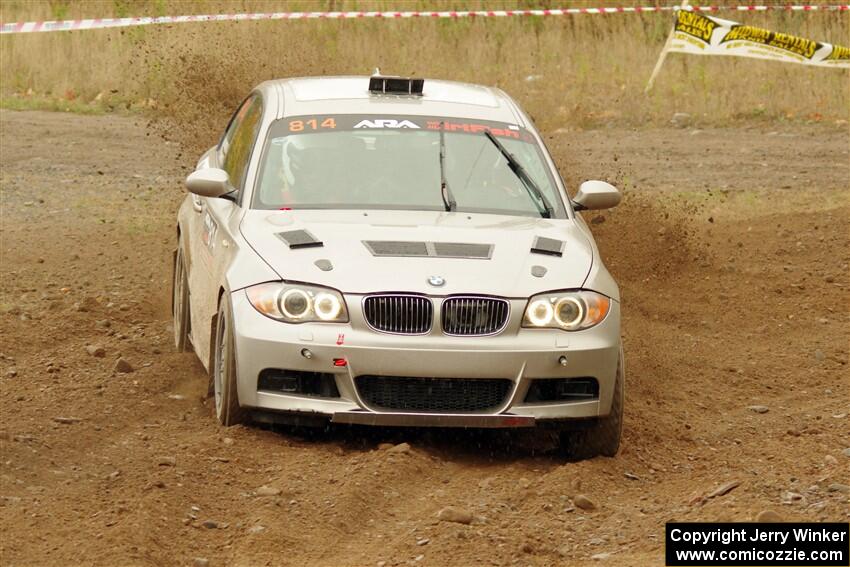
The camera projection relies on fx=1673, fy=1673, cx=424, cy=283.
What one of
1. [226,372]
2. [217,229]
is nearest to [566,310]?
[226,372]

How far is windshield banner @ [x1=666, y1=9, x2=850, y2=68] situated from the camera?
23375 millimetres

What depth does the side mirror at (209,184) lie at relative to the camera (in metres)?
8.52

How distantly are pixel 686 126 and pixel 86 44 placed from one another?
30.3 feet

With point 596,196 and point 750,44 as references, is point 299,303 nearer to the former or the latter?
point 596,196

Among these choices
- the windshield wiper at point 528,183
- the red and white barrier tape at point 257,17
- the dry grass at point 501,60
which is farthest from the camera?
the dry grass at point 501,60

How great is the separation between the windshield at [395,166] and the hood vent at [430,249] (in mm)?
697

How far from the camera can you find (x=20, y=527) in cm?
612

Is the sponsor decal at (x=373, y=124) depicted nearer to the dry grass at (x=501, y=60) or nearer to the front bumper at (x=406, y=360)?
the front bumper at (x=406, y=360)

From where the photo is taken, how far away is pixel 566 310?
759 centimetres

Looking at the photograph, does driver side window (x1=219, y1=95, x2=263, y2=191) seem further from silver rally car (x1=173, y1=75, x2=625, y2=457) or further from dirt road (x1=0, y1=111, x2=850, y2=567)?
dirt road (x1=0, y1=111, x2=850, y2=567)

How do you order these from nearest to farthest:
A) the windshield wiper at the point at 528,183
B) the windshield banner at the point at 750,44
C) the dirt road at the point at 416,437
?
the dirt road at the point at 416,437 → the windshield wiper at the point at 528,183 → the windshield banner at the point at 750,44

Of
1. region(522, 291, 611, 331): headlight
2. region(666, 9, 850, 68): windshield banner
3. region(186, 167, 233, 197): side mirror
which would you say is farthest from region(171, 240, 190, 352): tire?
region(666, 9, 850, 68): windshield banner

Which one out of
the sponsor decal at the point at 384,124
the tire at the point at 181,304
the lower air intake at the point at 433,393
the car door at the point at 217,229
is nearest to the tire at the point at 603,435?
the lower air intake at the point at 433,393

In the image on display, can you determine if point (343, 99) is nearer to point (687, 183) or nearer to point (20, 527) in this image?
point (20, 527)
